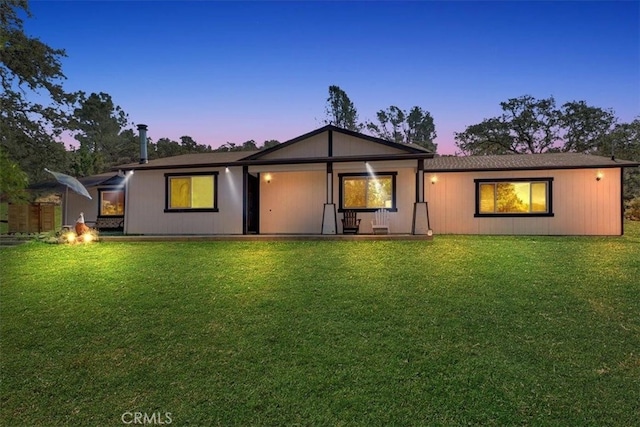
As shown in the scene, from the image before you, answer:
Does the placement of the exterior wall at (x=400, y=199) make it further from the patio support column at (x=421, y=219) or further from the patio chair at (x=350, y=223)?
the patio support column at (x=421, y=219)

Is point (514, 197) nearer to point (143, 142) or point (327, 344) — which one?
point (327, 344)

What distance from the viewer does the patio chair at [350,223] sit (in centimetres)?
1178

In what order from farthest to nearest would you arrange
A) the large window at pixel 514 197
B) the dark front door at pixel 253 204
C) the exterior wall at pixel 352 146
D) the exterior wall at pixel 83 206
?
the exterior wall at pixel 83 206
the dark front door at pixel 253 204
the large window at pixel 514 197
the exterior wall at pixel 352 146

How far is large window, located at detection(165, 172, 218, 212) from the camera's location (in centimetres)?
1276

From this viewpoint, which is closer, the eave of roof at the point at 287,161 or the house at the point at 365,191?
the eave of roof at the point at 287,161

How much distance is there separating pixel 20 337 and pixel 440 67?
1640cm

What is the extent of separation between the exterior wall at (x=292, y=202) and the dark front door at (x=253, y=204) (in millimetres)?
157

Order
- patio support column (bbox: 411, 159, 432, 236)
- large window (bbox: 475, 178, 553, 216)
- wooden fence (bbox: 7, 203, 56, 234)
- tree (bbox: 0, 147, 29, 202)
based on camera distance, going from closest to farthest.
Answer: tree (bbox: 0, 147, 29, 202), patio support column (bbox: 411, 159, 432, 236), large window (bbox: 475, 178, 553, 216), wooden fence (bbox: 7, 203, 56, 234)

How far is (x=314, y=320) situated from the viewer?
4.30m

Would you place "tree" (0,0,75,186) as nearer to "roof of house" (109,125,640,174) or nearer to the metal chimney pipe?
the metal chimney pipe

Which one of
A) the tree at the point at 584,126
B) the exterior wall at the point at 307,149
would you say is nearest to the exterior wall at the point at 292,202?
the exterior wall at the point at 307,149

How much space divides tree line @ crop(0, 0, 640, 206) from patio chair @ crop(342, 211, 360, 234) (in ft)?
28.5

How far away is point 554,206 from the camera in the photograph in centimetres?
1192

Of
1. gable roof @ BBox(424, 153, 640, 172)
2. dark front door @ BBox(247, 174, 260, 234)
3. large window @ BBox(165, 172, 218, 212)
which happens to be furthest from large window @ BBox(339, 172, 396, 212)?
large window @ BBox(165, 172, 218, 212)
